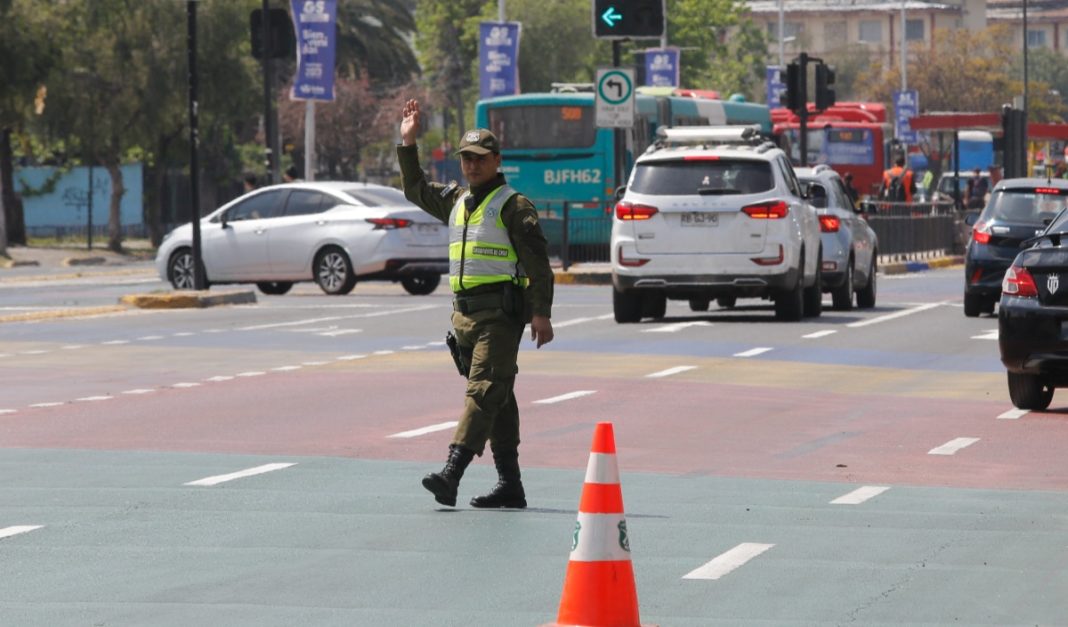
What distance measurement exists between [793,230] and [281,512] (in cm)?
1532

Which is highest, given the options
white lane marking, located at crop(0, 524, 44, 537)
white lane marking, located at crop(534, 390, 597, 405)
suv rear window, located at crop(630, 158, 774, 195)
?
suv rear window, located at crop(630, 158, 774, 195)

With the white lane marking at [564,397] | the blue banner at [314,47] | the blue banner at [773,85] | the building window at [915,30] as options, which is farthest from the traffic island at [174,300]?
the building window at [915,30]

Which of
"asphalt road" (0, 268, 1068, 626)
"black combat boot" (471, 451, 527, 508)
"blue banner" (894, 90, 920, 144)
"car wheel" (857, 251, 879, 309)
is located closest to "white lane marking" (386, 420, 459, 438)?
"asphalt road" (0, 268, 1068, 626)

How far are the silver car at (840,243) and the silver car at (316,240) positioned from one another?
18.3 ft

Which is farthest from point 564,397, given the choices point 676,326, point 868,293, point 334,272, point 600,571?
point 334,272

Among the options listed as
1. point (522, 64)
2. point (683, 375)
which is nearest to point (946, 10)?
point (522, 64)

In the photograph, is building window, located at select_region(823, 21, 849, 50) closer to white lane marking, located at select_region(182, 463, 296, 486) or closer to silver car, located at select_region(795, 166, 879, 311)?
silver car, located at select_region(795, 166, 879, 311)

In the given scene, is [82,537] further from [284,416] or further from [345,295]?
[345,295]

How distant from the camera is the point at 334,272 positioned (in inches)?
1310

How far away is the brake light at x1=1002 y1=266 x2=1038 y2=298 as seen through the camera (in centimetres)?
1611

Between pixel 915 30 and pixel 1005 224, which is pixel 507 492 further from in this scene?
pixel 915 30

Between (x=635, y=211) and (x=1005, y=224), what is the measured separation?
13.6 feet

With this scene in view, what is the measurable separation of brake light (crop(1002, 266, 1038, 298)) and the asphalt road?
0.82 meters

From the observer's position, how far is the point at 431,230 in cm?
3238
